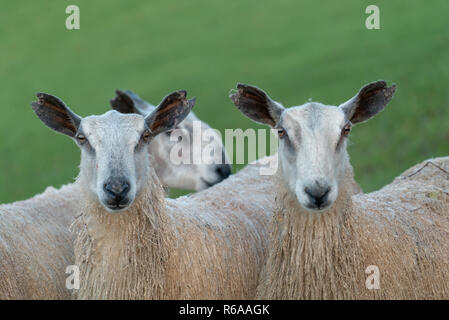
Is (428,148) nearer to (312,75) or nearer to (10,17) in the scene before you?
(312,75)

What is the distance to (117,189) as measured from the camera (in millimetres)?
5270

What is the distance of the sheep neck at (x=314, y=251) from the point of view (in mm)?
5664

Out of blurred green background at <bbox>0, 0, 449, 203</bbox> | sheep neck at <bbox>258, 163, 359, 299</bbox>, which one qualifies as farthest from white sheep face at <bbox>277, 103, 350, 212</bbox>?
blurred green background at <bbox>0, 0, 449, 203</bbox>

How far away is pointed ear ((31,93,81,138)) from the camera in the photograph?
5.95 m

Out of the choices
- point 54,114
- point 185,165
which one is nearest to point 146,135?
point 54,114

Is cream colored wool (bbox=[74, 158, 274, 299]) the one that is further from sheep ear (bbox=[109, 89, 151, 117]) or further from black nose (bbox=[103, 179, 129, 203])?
sheep ear (bbox=[109, 89, 151, 117])

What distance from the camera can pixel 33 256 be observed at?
21.0 ft

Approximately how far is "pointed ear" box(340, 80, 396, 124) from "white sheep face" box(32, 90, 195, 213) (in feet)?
4.31

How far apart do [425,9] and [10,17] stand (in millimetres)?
17964

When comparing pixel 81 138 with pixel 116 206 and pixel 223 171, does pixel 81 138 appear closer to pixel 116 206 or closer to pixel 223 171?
pixel 116 206

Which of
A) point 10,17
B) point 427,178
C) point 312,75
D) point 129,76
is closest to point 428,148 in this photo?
point 312,75

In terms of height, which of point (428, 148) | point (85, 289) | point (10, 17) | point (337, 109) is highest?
point (10, 17)

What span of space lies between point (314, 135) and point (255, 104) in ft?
2.58

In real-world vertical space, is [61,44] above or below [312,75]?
above
